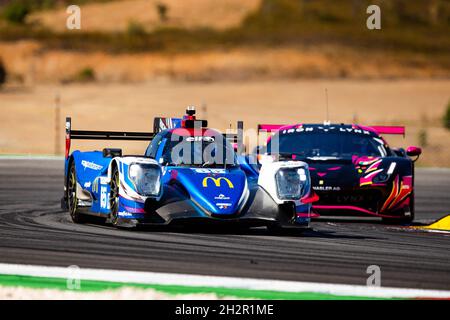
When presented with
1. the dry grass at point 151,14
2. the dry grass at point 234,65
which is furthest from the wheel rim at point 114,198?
the dry grass at point 151,14

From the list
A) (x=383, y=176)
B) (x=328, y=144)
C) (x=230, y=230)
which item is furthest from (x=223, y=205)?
(x=328, y=144)

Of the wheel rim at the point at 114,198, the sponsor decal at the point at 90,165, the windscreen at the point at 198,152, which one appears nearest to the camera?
the wheel rim at the point at 114,198

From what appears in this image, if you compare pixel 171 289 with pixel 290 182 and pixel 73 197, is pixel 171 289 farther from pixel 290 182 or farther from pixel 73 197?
pixel 73 197

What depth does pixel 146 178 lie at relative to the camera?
38.5 feet

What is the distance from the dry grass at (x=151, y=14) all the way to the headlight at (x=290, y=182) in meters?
55.0

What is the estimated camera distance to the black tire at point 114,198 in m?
12.0

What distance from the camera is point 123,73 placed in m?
59.3

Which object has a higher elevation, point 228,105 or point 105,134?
point 228,105

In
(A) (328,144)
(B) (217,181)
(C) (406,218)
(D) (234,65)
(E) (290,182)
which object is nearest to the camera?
(B) (217,181)

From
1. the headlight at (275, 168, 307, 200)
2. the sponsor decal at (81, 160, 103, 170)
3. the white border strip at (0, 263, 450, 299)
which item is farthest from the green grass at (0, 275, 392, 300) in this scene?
the sponsor decal at (81, 160, 103, 170)

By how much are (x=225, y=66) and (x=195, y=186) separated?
46782mm

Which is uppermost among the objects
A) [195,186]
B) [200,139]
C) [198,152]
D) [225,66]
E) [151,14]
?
[151,14]

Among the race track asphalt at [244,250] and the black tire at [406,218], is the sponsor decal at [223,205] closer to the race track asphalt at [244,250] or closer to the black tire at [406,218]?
the race track asphalt at [244,250]
